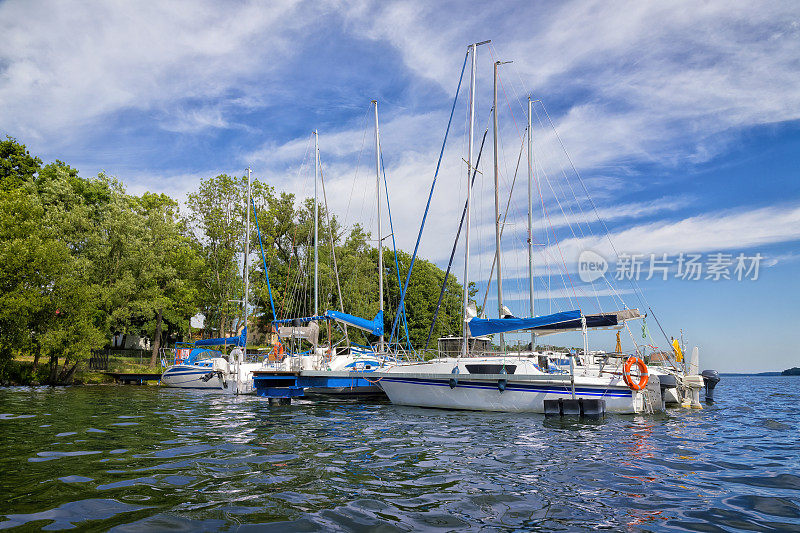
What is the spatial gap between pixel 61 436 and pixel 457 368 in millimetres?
14386

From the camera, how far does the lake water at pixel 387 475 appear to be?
7.04 meters

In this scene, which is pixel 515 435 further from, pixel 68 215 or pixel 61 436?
pixel 68 215

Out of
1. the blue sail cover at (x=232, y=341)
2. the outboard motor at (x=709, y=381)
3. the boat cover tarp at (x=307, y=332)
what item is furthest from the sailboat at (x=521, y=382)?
the blue sail cover at (x=232, y=341)

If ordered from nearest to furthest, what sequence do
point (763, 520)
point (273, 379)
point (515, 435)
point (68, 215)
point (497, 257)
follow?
point (763, 520)
point (515, 435)
point (273, 379)
point (497, 257)
point (68, 215)

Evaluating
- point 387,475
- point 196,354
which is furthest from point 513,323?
point 196,354

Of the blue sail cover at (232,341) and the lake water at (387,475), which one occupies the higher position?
the blue sail cover at (232,341)

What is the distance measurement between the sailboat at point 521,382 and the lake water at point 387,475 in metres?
2.39

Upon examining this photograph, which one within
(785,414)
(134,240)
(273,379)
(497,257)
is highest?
(134,240)

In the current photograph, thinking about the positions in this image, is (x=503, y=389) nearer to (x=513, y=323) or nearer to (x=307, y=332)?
(x=513, y=323)

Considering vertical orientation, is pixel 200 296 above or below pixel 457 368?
above

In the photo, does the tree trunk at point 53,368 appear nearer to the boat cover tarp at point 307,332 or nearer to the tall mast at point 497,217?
the boat cover tarp at point 307,332

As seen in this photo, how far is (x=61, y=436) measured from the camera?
13227mm

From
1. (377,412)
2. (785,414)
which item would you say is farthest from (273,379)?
(785,414)

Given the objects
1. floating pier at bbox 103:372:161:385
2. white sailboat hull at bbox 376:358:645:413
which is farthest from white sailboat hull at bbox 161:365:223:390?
white sailboat hull at bbox 376:358:645:413
